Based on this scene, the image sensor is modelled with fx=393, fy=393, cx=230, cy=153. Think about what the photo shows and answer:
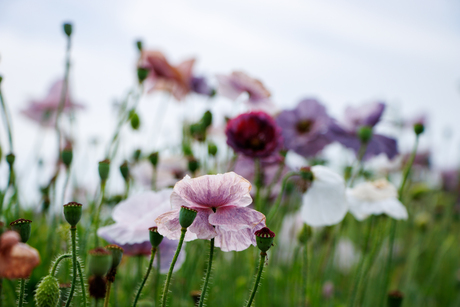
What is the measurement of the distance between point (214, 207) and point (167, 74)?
1.06 meters

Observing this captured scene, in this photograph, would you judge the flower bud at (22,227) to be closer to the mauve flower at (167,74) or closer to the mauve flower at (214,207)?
the mauve flower at (214,207)

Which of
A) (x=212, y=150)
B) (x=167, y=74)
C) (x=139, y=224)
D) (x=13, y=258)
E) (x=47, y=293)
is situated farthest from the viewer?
(x=167, y=74)

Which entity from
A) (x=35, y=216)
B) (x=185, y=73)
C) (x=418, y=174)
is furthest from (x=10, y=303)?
(x=418, y=174)

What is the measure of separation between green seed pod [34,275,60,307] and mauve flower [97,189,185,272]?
7.3 inches

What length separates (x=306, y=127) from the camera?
1396 mm

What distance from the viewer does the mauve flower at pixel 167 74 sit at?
145cm

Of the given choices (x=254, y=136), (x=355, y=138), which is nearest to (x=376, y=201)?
(x=254, y=136)

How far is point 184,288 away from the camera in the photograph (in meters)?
1.04

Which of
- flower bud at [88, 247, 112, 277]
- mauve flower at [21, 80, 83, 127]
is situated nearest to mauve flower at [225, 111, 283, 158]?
flower bud at [88, 247, 112, 277]

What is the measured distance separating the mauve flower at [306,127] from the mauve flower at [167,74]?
40 cm

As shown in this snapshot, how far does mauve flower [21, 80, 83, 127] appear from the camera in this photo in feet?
5.12

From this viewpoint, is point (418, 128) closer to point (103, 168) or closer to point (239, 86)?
point (239, 86)

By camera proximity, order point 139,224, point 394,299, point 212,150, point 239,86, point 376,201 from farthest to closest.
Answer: point 239,86, point 212,150, point 376,201, point 394,299, point 139,224

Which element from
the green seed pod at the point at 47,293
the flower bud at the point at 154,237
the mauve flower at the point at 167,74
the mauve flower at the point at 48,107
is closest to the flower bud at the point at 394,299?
the flower bud at the point at 154,237
